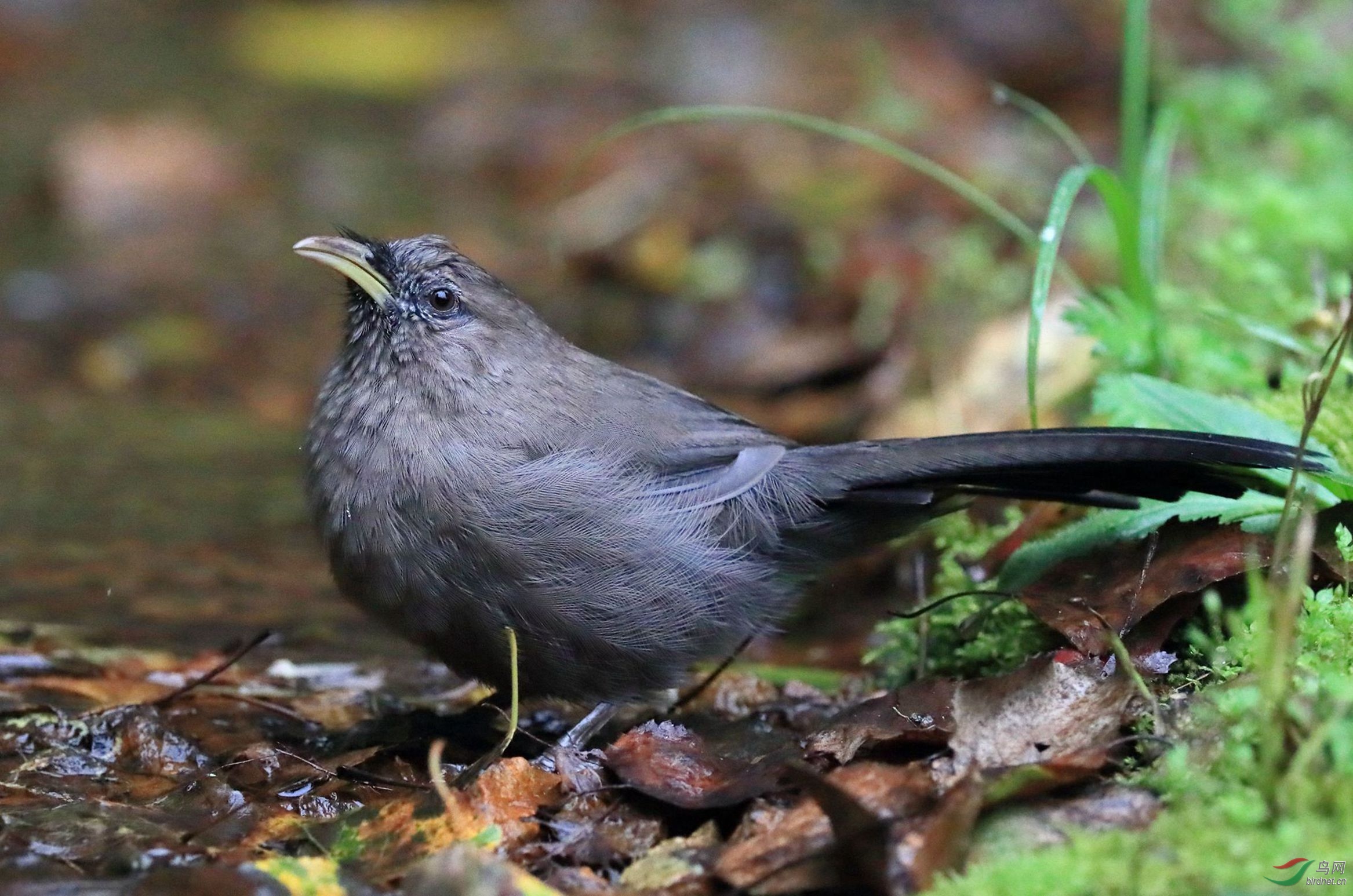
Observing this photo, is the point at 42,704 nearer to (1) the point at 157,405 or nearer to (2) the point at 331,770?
(2) the point at 331,770

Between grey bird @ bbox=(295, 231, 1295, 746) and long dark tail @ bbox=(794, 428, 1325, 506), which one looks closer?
long dark tail @ bbox=(794, 428, 1325, 506)

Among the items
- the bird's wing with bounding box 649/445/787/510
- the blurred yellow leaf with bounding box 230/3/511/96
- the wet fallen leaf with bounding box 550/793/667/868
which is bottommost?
the wet fallen leaf with bounding box 550/793/667/868

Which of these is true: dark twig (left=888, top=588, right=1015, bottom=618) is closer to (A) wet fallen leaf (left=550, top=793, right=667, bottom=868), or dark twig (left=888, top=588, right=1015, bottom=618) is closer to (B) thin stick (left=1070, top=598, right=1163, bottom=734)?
(B) thin stick (left=1070, top=598, right=1163, bottom=734)

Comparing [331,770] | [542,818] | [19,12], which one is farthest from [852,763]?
[19,12]

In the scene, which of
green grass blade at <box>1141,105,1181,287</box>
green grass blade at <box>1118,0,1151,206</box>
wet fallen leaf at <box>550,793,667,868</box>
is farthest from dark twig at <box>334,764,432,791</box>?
green grass blade at <box>1118,0,1151,206</box>

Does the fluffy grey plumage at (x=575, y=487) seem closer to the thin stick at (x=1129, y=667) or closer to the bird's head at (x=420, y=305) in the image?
the bird's head at (x=420, y=305)

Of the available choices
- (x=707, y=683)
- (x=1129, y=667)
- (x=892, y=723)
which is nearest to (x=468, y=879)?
(x=892, y=723)

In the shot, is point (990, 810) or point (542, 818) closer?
point (990, 810)
